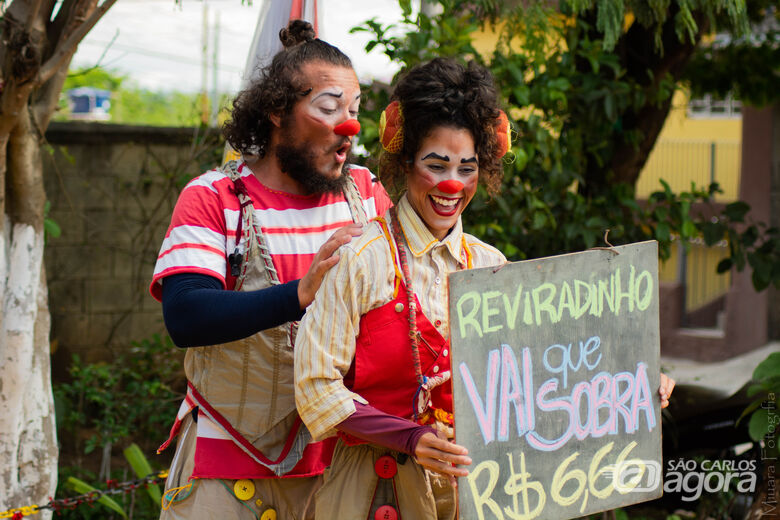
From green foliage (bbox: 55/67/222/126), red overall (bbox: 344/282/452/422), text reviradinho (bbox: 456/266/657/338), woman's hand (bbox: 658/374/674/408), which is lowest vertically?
woman's hand (bbox: 658/374/674/408)

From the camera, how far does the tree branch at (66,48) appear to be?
3.20 meters

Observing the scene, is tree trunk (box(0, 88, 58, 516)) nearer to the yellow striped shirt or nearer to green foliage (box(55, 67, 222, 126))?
the yellow striped shirt

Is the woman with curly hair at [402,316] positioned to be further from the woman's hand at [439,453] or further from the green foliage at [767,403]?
the green foliage at [767,403]

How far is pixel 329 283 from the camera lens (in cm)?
192

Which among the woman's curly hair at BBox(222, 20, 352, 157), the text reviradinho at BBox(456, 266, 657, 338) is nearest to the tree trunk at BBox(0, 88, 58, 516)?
the woman's curly hair at BBox(222, 20, 352, 157)

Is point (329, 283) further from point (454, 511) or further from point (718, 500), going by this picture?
point (718, 500)

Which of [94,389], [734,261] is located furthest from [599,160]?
[94,389]

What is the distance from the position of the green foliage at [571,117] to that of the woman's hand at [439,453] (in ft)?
6.71

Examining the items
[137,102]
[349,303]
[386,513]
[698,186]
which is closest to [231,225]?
[349,303]

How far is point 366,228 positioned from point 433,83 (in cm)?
36

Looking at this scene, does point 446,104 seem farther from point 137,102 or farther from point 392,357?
point 137,102

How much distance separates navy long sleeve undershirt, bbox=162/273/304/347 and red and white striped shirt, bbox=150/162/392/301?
0.09 meters

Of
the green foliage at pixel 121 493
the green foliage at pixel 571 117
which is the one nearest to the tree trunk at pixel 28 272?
the green foliage at pixel 121 493

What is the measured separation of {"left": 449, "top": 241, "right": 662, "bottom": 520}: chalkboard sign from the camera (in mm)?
1871
